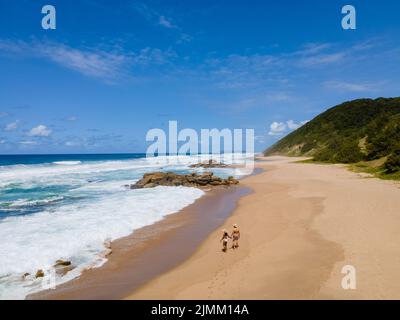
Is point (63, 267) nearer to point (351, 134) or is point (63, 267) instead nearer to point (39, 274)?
point (39, 274)

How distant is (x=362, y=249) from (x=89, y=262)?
10.1 meters

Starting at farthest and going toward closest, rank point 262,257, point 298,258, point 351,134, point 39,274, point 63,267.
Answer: point 351,134 → point 262,257 → point 298,258 → point 63,267 → point 39,274

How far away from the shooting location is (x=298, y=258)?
38.9ft

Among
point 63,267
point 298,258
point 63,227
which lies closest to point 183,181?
point 63,227

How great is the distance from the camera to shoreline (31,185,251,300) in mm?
9967

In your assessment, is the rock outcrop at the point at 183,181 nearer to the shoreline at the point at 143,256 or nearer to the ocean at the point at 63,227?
the ocean at the point at 63,227

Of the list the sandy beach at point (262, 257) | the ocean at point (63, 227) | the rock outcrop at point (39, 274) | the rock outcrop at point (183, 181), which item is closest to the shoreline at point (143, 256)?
the sandy beach at point (262, 257)

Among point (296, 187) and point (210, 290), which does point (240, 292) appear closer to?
point (210, 290)

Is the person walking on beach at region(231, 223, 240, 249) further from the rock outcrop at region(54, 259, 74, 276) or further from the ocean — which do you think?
the rock outcrop at region(54, 259, 74, 276)

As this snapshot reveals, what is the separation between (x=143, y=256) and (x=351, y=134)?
7897 centimetres

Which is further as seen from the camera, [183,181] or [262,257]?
[183,181]

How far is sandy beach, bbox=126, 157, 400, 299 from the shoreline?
590mm

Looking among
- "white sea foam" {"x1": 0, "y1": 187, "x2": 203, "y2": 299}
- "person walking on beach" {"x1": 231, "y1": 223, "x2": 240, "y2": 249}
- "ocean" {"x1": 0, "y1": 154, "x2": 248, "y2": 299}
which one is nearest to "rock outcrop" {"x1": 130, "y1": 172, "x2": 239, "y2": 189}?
"ocean" {"x1": 0, "y1": 154, "x2": 248, "y2": 299}

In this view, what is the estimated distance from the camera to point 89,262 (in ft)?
40.6
